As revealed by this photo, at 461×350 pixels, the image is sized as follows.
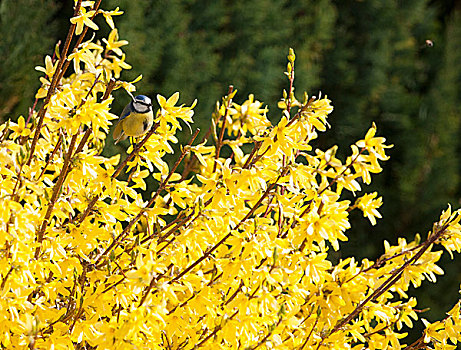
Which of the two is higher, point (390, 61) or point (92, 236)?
point (390, 61)

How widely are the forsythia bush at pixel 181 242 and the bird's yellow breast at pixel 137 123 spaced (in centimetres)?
1

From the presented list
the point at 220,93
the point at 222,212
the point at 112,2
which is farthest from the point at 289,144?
the point at 220,93

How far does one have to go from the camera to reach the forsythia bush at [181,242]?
2.60 feet

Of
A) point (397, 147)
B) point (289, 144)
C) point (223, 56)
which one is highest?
point (223, 56)

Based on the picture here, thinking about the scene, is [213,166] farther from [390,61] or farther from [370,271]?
[390,61]

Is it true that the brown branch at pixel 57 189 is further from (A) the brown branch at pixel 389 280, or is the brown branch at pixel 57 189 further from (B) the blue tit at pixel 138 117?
(A) the brown branch at pixel 389 280

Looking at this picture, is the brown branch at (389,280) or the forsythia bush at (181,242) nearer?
the forsythia bush at (181,242)

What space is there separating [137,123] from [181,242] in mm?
186

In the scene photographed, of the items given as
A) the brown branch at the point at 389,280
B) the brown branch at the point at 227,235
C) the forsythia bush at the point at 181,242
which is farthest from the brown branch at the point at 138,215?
the brown branch at the point at 389,280

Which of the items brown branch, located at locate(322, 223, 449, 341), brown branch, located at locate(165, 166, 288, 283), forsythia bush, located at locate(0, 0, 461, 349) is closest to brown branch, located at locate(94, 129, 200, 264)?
forsythia bush, located at locate(0, 0, 461, 349)

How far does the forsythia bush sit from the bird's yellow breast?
0.01m

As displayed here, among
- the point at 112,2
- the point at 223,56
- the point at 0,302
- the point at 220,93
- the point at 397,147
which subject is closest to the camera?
the point at 0,302

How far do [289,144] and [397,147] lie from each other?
7.62ft

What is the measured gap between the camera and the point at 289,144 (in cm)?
86
